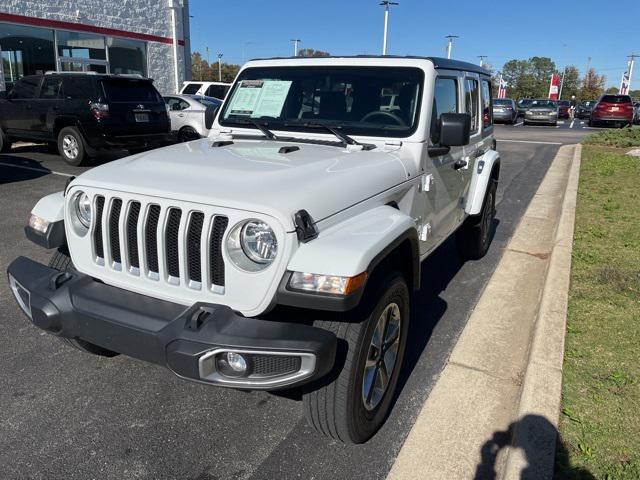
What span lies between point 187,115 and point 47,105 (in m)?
3.36

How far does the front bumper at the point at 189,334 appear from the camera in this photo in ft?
7.23

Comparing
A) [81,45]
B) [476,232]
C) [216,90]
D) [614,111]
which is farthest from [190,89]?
[614,111]

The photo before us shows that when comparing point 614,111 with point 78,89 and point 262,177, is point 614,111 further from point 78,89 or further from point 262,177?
point 262,177

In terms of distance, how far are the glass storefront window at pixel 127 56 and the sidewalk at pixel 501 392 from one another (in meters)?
16.9

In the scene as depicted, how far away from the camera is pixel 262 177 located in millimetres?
2650

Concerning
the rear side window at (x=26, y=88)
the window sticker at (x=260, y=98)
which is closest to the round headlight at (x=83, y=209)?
the window sticker at (x=260, y=98)

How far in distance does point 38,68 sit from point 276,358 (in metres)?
17.4

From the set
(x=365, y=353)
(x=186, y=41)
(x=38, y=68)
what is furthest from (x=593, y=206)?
(x=186, y=41)

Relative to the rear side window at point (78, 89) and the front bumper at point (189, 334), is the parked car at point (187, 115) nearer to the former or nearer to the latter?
the rear side window at point (78, 89)

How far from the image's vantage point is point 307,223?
7.82ft

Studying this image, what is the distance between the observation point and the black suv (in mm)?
10648

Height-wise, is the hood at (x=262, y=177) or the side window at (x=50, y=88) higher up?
the side window at (x=50, y=88)

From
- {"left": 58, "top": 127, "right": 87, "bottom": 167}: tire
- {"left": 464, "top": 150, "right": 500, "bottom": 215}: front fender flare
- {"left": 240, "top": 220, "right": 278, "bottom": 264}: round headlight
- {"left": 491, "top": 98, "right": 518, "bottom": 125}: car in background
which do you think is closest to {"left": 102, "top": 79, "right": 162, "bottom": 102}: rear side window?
{"left": 58, "top": 127, "right": 87, "bottom": 167}: tire

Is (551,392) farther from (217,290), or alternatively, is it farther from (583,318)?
(217,290)
